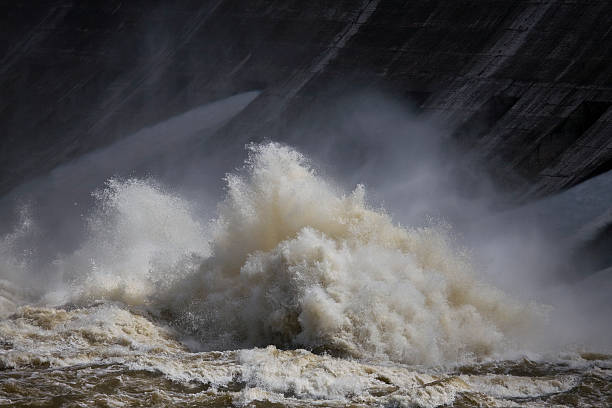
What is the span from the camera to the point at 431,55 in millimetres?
20000

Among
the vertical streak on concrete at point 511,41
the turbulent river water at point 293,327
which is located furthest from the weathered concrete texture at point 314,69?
the turbulent river water at point 293,327

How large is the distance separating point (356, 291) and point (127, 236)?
7.06m

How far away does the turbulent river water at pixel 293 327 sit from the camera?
35.6ft

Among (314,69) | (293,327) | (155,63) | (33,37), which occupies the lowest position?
(293,327)

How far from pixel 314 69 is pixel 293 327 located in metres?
10.2

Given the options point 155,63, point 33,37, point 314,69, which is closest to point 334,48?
point 314,69

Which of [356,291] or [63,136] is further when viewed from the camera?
[63,136]

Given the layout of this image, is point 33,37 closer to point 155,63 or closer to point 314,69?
point 155,63

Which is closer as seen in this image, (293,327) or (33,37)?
(293,327)

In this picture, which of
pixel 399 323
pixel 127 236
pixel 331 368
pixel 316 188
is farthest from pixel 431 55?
pixel 331 368

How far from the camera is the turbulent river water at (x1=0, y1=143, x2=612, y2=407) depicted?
10.8 metres

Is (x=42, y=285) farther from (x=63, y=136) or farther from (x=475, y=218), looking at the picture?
(x=475, y=218)

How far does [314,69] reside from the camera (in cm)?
2173

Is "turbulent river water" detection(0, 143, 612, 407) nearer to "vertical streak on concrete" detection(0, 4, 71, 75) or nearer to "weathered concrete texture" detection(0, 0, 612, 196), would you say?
"weathered concrete texture" detection(0, 0, 612, 196)
